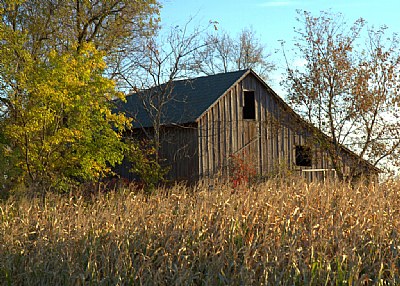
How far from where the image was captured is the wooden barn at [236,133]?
25500 millimetres

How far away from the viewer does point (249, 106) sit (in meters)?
28.1

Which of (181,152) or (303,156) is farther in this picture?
(303,156)

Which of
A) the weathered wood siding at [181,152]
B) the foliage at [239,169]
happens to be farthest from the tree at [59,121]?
the foliage at [239,169]

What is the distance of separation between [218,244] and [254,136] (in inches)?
735

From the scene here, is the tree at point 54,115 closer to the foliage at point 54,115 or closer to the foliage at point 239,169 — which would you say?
the foliage at point 54,115

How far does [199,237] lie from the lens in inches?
372

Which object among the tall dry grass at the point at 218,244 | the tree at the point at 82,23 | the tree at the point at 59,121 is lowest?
the tall dry grass at the point at 218,244

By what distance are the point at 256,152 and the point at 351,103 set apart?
4.83 meters

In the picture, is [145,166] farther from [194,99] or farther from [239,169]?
[194,99]

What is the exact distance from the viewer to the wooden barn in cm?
2550

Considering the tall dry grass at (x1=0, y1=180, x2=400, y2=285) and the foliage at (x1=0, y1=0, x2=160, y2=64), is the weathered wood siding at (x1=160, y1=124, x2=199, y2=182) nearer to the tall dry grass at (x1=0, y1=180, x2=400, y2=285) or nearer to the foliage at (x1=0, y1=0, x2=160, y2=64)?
the foliage at (x1=0, y1=0, x2=160, y2=64)

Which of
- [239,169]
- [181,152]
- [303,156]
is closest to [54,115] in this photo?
[181,152]

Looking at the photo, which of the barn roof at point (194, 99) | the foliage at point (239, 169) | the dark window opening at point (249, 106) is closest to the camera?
the foliage at point (239, 169)

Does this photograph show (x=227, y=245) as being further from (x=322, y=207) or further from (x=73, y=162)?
(x=73, y=162)
